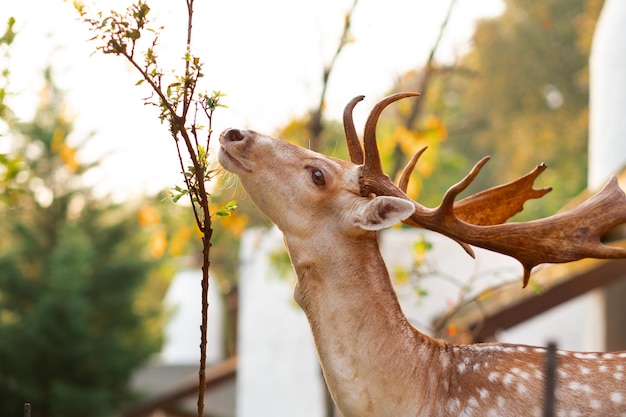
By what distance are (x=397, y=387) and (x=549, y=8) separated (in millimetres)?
36755

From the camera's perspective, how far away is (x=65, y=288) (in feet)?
47.8

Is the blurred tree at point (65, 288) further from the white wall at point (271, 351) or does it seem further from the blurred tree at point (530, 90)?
the blurred tree at point (530, 90)

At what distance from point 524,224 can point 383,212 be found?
58 cm

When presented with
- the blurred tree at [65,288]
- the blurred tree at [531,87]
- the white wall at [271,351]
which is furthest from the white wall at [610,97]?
the blurred tree at [531,87]

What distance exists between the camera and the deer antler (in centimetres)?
376

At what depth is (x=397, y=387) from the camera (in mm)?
3574

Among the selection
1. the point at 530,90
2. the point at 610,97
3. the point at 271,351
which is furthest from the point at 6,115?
the point at 530,90

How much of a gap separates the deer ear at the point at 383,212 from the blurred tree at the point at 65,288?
10943 mm

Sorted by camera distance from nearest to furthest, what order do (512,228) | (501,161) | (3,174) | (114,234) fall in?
(512,228)
(3,174)
(114,234)
(501,161)

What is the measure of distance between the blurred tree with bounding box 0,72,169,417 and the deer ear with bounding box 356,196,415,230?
10.9 metres

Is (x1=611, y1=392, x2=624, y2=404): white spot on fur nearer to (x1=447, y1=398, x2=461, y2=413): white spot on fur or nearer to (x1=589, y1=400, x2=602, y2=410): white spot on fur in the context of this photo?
(x1=589, y1=400, x2=602, y2=410): white spot on fur

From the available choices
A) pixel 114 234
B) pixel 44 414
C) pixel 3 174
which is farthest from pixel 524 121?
pixel 3 174

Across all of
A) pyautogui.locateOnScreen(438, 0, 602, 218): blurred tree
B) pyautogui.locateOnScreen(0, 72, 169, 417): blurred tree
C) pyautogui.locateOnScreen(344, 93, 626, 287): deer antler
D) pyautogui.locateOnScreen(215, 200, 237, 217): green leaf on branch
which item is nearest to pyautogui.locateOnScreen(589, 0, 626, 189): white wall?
pyautogui.locateOnScreen(344, 93, 626, 287): deer antler

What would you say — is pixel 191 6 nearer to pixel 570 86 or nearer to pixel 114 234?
pixel 114 234
